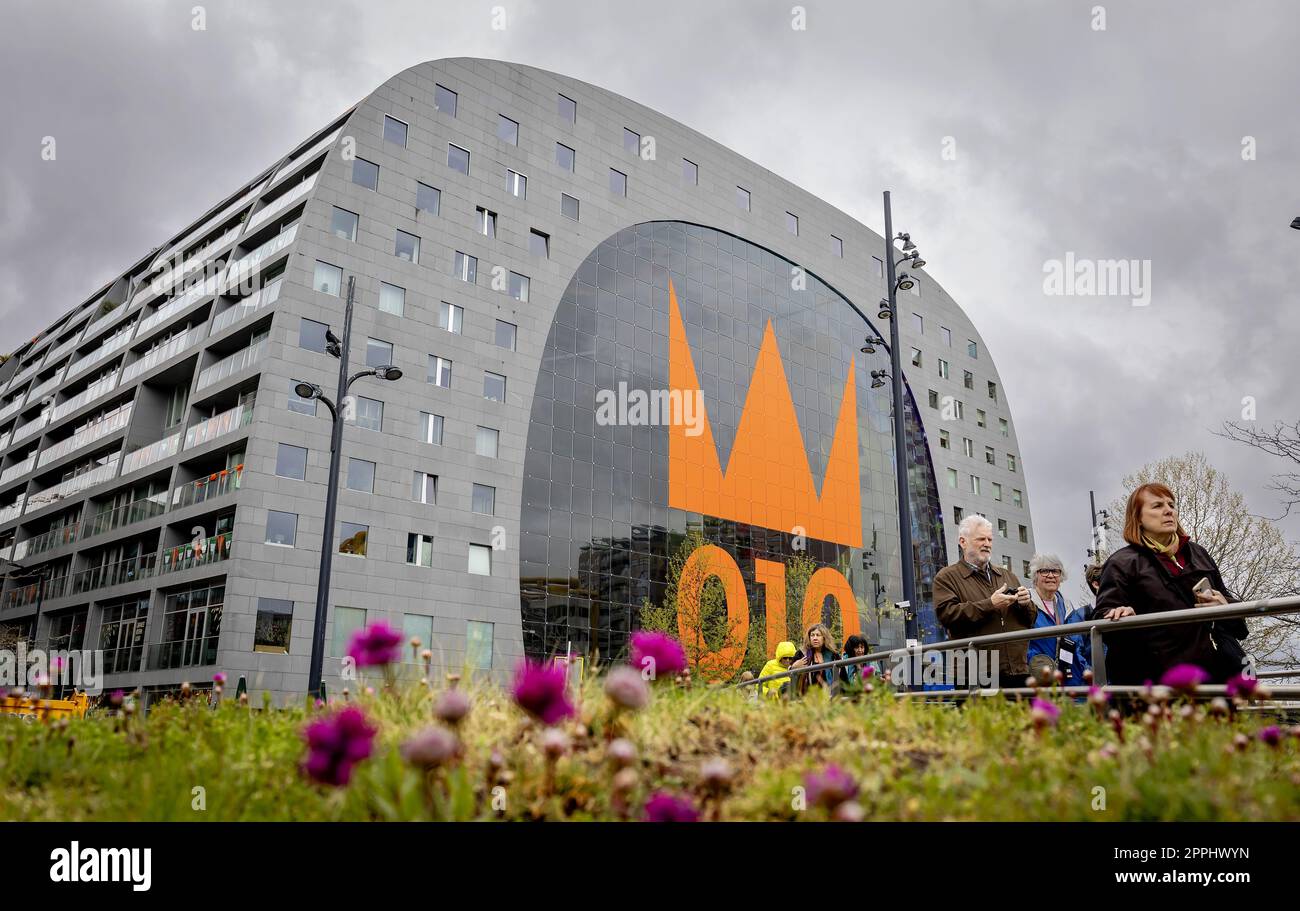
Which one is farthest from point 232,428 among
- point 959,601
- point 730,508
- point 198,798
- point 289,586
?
point 198,798

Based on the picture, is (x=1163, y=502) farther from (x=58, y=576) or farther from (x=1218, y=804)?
(x=58, y=576)

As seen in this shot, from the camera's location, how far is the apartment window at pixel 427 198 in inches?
1484

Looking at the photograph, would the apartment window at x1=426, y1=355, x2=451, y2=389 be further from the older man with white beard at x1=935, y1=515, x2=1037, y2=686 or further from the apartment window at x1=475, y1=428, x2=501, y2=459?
the older man with white beard at x1=935, y1=515, x2=1037, y2=686

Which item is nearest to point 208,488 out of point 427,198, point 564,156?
point 427,198

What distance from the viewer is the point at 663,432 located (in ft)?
141

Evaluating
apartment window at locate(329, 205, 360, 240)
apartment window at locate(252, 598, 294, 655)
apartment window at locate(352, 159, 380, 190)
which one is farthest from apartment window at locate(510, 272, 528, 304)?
apartment window at locate(252, 598, 294, 655)

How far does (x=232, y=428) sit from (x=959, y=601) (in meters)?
31.3

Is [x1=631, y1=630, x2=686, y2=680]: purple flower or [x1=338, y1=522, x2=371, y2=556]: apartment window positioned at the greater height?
[x1=338, y1=522, x2=371, y2=556]: apartment window

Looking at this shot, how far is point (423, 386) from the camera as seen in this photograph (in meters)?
35.7

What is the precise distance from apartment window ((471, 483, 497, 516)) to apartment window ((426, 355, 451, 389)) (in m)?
4.08

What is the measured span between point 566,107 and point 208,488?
904 inches

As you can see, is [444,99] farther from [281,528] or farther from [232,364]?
[281,528]

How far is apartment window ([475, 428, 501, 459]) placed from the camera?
120 ft
